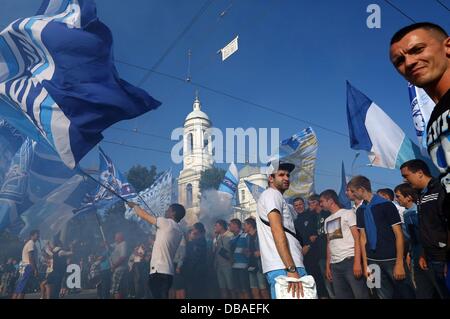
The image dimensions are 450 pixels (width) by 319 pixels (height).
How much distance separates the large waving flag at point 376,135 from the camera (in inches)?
254

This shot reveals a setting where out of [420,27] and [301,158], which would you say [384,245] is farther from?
[301,158]

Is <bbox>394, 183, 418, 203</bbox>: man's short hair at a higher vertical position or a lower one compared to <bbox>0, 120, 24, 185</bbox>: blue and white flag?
lower

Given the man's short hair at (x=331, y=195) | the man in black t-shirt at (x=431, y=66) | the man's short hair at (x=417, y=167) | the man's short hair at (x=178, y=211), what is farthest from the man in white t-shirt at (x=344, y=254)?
the man in black t-shirt at (x=431, y=66)

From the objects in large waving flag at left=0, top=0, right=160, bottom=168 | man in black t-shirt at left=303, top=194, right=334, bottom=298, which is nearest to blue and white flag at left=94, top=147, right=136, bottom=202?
large waving flag at left=0, top=0, right=160, bottom=168

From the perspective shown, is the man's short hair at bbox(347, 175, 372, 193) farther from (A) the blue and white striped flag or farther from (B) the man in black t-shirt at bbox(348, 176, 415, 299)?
(A) the blue and white striped flag

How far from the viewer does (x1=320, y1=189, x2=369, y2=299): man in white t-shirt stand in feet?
13.0

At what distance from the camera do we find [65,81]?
5605 millimetres

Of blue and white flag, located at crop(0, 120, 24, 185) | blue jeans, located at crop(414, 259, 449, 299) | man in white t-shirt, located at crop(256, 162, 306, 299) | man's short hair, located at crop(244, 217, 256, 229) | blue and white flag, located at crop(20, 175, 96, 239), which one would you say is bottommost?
blue jeans, located at crop(414, 259, 449, 299)

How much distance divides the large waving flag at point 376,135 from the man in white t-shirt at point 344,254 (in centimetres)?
251

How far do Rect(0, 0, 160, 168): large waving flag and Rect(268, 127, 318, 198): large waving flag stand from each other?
13.7ft

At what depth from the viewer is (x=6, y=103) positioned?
5.86 m

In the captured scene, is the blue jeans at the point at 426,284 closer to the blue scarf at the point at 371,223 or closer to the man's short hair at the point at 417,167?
the blue scarf at the point at 371,223
